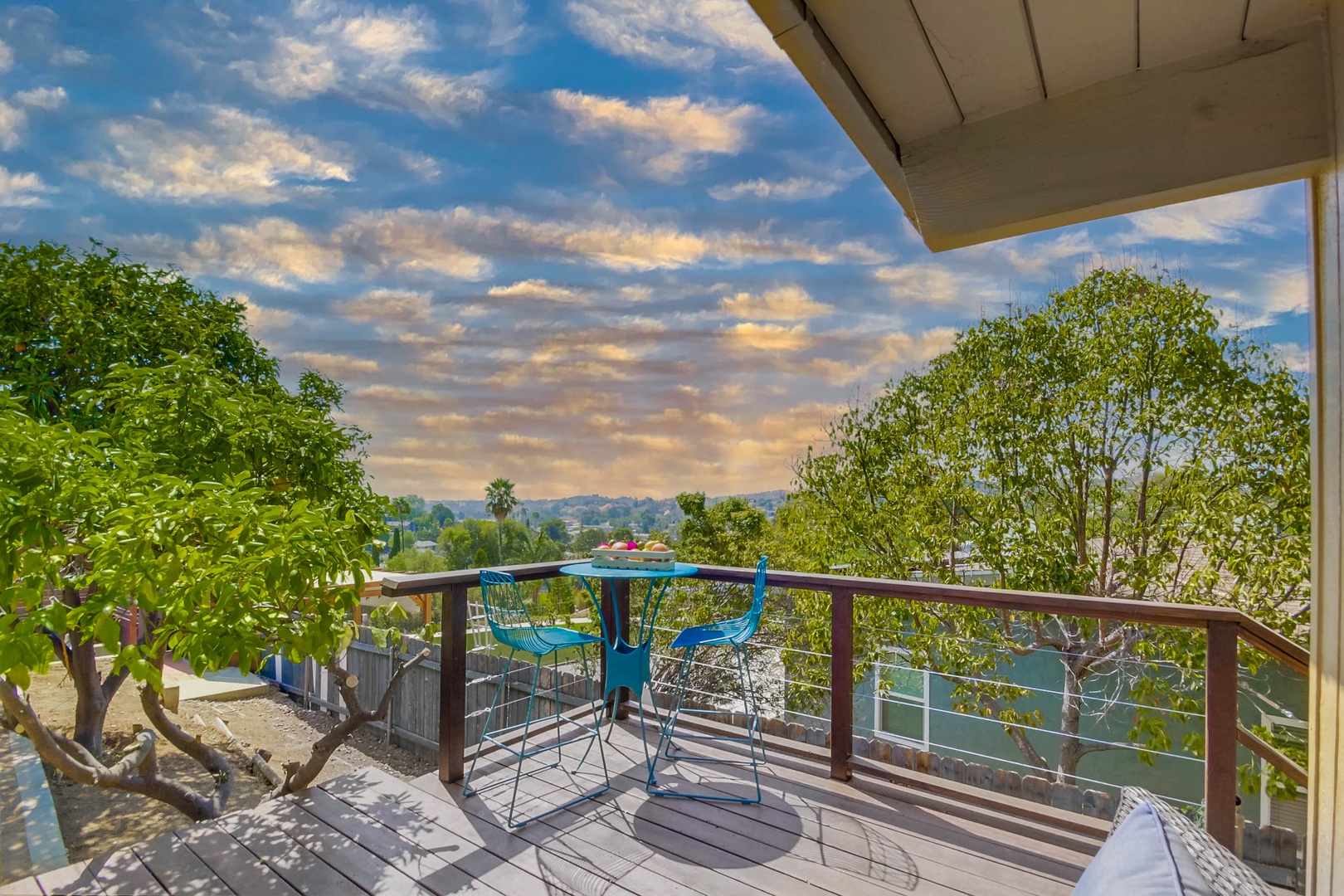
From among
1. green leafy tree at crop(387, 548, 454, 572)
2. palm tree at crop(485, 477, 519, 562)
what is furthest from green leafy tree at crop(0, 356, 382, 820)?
palm tree at crop(485, 477, 519, 562)

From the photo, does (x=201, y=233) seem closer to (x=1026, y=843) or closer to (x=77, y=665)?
(x=77, y=665)

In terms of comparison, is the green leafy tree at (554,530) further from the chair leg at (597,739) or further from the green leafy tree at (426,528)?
the chair leg at (597,739)

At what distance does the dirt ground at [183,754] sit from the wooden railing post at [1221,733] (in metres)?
5.07

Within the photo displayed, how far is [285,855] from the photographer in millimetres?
2219

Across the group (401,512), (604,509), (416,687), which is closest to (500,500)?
(604,509)

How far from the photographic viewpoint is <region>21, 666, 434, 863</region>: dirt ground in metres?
5.79

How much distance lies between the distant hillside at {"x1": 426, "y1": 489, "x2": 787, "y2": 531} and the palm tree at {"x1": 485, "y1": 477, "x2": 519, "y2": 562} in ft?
1.41

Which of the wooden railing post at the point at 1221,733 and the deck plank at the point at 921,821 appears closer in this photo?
the wooden railing post at the point at 1221,733

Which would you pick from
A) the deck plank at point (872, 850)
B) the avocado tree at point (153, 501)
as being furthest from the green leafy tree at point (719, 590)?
the deck plank at point (872, 850)

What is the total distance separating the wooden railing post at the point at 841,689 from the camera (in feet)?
9.42

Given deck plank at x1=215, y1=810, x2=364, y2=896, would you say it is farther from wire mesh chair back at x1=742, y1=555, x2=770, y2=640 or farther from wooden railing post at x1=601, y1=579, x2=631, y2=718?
wire mesh chair back at x1=742, y1=555, x2=770, y2=640

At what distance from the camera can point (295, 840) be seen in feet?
7.56

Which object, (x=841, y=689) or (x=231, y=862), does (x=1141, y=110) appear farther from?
(x=231, y=862)

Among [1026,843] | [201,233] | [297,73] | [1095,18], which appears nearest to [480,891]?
[1026,843]
